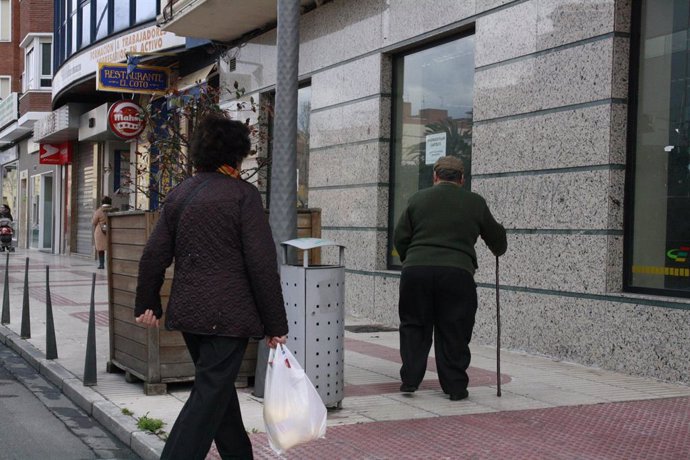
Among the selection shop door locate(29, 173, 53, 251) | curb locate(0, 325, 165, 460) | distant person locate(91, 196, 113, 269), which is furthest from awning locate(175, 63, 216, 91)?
shop door locate(29, 173, 53, 251)

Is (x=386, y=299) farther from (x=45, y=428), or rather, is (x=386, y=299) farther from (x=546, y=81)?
(x=45, y=428)

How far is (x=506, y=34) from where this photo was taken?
9320 mm

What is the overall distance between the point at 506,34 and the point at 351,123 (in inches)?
141

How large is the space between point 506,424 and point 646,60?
4.04 metres

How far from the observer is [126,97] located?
79.7ft

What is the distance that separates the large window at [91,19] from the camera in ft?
64.3

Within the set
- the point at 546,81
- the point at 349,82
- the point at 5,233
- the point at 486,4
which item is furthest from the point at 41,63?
the point at 546,81

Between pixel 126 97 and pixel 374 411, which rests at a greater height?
pixel 126 97

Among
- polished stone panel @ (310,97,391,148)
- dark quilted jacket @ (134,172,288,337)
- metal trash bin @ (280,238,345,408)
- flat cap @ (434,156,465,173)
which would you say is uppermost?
polished stone panel @ (310,97,391,148)

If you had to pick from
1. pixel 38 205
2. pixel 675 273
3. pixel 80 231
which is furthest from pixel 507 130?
pixel 38 205

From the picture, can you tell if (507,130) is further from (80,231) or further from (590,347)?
(80,231)

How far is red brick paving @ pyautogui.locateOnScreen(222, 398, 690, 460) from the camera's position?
496 cm

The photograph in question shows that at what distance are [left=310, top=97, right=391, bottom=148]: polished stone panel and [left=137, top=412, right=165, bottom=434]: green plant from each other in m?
6.90

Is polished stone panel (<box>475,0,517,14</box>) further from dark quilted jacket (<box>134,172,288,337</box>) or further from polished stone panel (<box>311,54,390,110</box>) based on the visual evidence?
dark quilted jacket (<box>134,172,288,337</box>)
